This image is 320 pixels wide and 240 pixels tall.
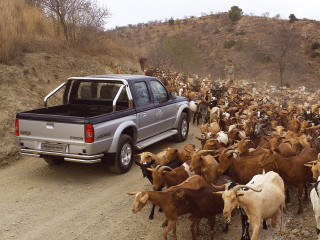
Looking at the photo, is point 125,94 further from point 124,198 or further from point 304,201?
point 304,201

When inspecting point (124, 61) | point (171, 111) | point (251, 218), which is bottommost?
point (251, 218)

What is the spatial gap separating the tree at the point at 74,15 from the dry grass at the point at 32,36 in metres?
0.44

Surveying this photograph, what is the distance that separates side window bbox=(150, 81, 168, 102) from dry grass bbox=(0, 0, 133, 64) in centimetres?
672

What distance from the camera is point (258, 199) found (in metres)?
4.84

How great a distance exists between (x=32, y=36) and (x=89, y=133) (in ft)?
36.9

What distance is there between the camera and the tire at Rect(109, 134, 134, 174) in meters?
7.89

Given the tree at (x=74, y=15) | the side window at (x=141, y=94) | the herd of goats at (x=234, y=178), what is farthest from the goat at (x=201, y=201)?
the tree at (x=74, y=15)

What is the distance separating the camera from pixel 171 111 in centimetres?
1030

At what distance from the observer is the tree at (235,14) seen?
202 feet

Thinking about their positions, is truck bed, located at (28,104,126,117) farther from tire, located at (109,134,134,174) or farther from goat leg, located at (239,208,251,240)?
goat leg, located at (239,208,251,240)

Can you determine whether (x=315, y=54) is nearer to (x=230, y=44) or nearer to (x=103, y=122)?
(x=230, y=44)

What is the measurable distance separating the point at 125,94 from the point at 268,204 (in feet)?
16.8

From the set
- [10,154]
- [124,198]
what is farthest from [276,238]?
[10,154]

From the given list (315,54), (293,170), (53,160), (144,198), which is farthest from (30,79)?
(315,54)
